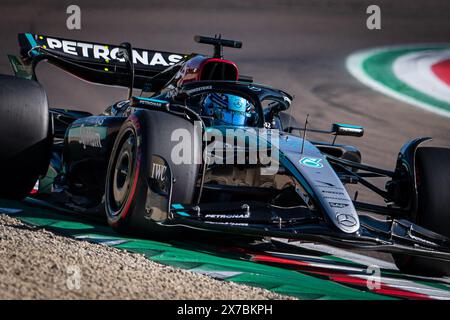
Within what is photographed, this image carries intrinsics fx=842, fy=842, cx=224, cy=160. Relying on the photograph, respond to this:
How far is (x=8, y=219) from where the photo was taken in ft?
20.9

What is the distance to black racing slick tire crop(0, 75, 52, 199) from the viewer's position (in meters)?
7.11

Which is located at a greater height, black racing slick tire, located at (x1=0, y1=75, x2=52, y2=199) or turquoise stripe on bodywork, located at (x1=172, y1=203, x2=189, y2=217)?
black racing slick tire, located at (x1=0, y1=75, x2=52, y2=199)

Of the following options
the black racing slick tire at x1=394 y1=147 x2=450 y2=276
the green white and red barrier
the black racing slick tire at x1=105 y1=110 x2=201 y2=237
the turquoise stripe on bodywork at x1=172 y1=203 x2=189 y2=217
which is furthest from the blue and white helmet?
the green white and red barrier

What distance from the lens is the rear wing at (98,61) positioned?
28.1ft

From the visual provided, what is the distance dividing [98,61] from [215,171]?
122 inches

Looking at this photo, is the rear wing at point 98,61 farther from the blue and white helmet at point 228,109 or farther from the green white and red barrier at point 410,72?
the green white and red barrier at point 410,72

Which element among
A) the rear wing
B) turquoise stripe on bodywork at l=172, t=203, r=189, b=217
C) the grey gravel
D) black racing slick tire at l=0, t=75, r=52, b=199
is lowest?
the grey gravel

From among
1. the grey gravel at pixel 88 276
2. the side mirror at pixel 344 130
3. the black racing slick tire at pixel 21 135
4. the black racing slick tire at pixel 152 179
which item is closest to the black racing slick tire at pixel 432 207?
the side mirror at pixel 344 130

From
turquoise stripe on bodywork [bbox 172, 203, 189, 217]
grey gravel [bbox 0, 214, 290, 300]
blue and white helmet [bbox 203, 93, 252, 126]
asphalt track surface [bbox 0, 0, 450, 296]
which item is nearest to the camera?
grey gravel [bbox 0, 214, 290, 300]

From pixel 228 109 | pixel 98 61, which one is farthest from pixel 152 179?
pixel 98 61

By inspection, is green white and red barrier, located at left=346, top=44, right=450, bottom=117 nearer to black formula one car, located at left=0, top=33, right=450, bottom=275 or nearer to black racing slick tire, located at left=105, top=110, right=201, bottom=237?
black formula one car, located at left=0, top=33, right=450, bottom=275

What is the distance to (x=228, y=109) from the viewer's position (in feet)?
23.4

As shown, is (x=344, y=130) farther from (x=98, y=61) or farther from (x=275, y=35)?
(x=275, y=35)
